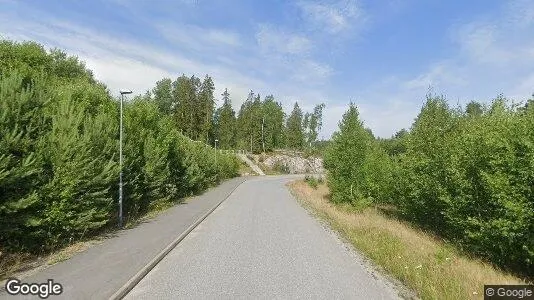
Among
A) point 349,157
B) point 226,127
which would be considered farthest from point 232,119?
point 349,157

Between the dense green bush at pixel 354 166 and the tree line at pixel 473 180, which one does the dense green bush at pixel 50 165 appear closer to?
the tree line at pixel 473 180

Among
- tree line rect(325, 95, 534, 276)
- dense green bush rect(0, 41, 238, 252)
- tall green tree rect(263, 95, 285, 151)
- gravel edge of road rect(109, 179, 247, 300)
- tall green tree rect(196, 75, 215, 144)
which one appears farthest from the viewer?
tall green tree rect(263, 95, 285, 151)

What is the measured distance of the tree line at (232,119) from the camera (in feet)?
269

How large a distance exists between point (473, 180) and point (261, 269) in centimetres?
850

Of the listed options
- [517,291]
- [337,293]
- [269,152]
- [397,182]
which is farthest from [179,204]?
[269,152]

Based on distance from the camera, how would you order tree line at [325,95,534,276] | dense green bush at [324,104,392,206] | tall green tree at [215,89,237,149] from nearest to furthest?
tree line at [325,95,534,276] < dense green bush at [324,104,392,206] < tall green tree at [215,89,237,149]

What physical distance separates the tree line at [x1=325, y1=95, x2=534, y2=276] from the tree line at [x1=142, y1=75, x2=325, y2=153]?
57769 millimetres

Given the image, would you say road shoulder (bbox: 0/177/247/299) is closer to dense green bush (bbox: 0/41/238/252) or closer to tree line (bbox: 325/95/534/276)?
dense green bush (bbox: 0/41/238/252)

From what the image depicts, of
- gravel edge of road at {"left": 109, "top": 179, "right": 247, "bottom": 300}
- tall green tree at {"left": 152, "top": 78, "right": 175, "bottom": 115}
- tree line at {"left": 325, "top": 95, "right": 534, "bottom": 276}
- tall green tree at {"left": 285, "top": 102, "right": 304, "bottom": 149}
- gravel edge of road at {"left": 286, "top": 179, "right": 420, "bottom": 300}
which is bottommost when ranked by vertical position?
gravel edge of road at {"left": 286, "top": 179, "right": 420, "bottom": 300}

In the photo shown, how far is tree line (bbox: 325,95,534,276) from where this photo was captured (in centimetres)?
1055

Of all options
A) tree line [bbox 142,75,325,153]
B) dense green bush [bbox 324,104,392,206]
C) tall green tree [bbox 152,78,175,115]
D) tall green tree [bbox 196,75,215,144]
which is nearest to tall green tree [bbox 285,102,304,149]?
tree line [bbox 142,75,325,153]

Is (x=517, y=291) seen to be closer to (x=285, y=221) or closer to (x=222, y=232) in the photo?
(x=222, y=232)

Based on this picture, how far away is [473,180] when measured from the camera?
531 inches

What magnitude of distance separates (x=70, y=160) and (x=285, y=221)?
10688 mm
